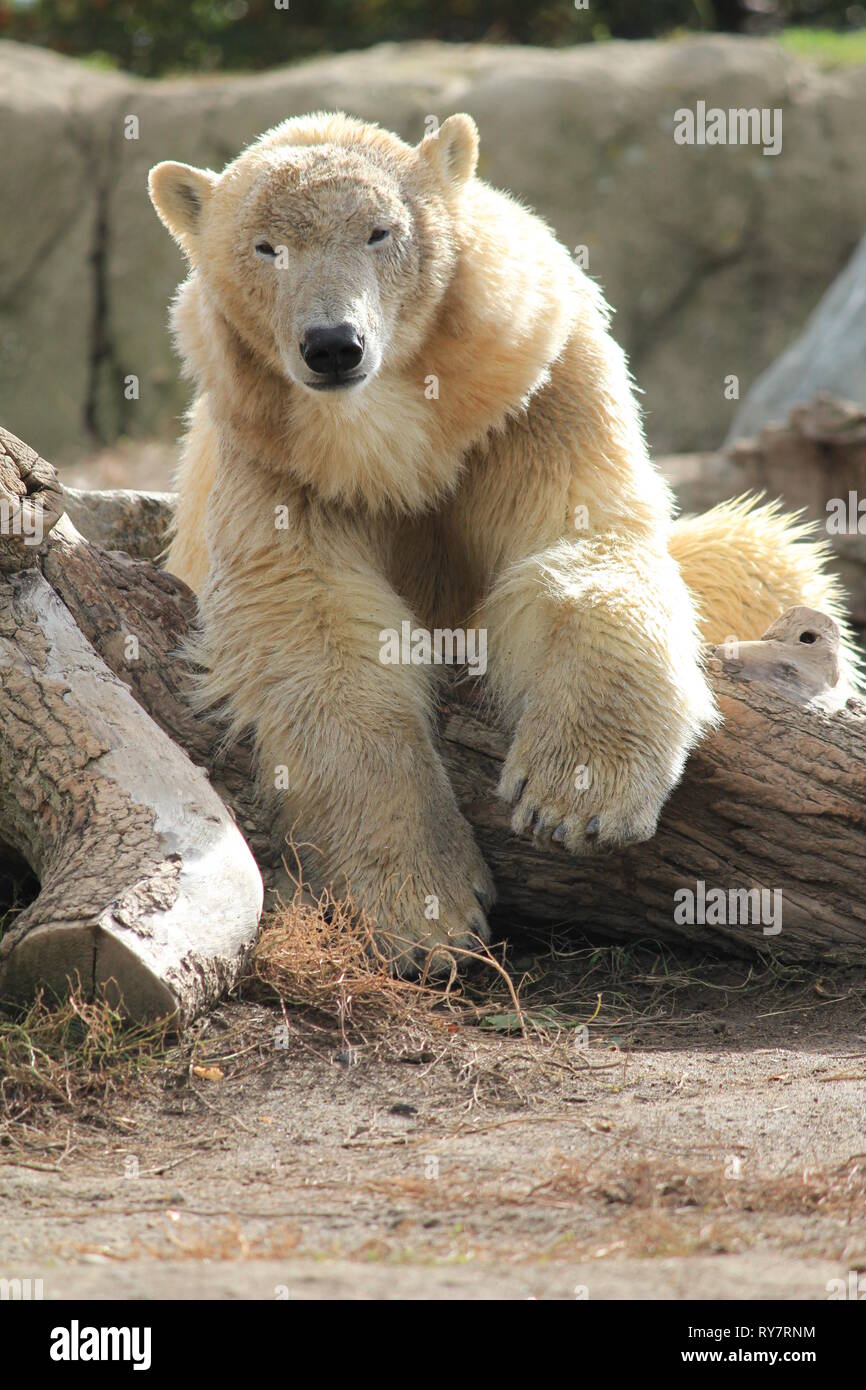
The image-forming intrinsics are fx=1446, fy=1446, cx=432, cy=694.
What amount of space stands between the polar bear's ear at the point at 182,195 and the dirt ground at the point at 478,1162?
257 centimetres

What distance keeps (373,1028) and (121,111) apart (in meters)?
11.3

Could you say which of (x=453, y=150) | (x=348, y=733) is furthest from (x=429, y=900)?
(x=453, y=150)

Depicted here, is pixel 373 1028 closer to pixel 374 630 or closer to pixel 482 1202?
pixel 482 1202

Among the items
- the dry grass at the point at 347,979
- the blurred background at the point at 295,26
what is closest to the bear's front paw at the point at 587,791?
the dry grass at the point at 347,979

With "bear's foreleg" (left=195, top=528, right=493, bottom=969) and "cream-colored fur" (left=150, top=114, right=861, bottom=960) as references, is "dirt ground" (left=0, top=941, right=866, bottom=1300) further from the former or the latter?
"cream-colored fur" (left=150, top=114, right=861, bottom=960)

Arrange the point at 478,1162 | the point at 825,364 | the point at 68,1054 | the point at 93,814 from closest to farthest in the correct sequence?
the point at 478,1162 < the point at 68,1054 < the point at 93,814 < the point at 825,364

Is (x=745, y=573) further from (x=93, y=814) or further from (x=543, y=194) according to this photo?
(x=543, y=194)

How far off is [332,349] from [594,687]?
48.4 inches

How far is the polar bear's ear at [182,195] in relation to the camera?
15.4 feet

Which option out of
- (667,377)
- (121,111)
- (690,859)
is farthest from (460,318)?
(121,111)

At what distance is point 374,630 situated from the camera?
4.55 meters

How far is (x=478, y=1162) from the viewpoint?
3.08 metres

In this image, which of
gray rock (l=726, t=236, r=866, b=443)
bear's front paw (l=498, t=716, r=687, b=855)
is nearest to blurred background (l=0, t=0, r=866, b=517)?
gray rock (l=726, t=236, r=866, b=443)

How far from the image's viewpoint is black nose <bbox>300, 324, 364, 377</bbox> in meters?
4.06
